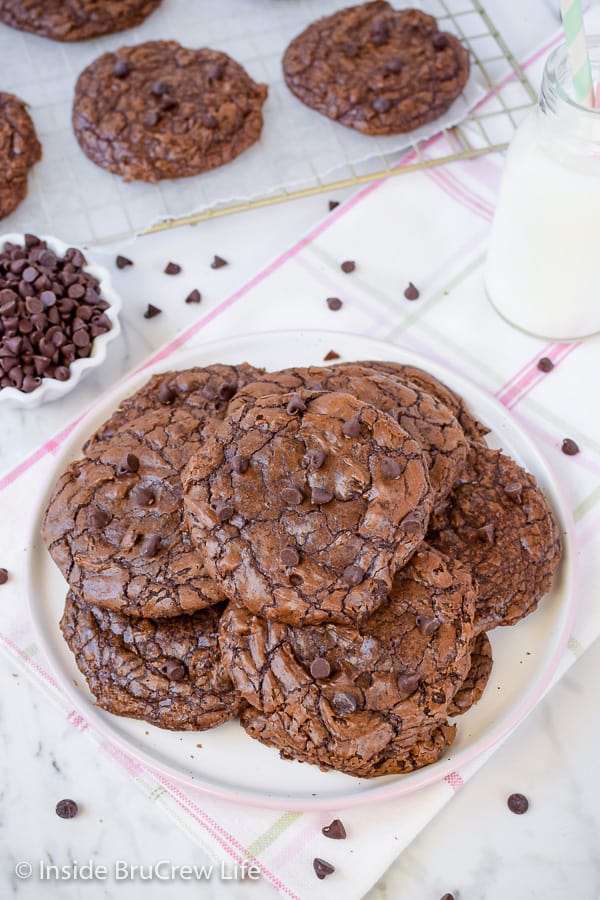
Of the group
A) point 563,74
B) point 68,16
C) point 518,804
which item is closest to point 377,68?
point 563,74

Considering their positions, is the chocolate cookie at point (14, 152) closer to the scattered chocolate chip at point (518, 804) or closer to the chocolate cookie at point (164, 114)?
the chocolate cookie at point (164, 114)

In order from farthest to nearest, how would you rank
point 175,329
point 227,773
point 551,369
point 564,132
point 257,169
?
point 257,169 → point 175,329 → point 551,369 → point 564,132 → point 227,773

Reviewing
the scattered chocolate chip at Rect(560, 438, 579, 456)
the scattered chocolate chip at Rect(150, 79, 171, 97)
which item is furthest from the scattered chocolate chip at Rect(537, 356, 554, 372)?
the scattered chocolate chip at Rect(150, 79, 171, 97)

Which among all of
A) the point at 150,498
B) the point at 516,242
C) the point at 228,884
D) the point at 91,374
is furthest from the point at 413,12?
the point at 228,884

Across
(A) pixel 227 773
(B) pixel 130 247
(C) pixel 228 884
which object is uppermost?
(B) pixel 130 247

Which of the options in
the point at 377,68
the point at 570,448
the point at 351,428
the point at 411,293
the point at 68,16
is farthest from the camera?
the point at 68,16

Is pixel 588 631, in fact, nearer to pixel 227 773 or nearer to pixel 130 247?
pixel 227 773

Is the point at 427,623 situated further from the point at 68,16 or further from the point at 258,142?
the point at 68,16
